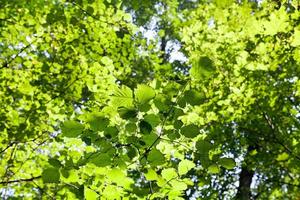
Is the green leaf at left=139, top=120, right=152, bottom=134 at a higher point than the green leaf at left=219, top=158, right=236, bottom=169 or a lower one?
higher

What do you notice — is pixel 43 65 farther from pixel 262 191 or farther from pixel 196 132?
pixel 262 191

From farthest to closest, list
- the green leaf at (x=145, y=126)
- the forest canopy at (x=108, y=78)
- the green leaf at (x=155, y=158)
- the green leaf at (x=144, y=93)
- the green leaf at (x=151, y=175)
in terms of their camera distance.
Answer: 1. the forest canopy at (x=108, y=78)
2. the green leaf at (x=151, y=175)
3. the green leaf at (x=155, y=158)
4. the green leaf at (x=145, y=126)
5. the green leaf at (x=144, y=93)

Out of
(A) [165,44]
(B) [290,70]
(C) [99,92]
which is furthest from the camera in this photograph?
(A) [165,44]

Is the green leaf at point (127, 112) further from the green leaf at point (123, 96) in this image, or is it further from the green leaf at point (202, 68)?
the green leaf at point (202, 68)

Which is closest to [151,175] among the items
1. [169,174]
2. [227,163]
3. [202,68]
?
[169,174]

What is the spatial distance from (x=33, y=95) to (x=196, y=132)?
17.0ft

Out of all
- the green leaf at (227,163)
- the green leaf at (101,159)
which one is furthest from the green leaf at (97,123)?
the green leaf at (227,163)

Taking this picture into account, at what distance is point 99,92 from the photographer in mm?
6238

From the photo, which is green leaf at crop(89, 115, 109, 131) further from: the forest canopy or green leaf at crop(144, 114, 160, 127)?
the forest canopy

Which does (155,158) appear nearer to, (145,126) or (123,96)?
(145,126)

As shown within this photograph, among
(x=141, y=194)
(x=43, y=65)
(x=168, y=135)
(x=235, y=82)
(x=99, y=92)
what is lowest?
(x=141, y=194)

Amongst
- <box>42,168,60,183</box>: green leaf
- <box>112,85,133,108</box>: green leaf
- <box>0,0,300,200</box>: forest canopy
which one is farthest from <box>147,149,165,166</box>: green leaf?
<box>0,0,300,200</box>: forest canopy

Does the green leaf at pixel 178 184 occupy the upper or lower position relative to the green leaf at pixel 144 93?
lower

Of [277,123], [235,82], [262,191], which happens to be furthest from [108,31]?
[262,191]
